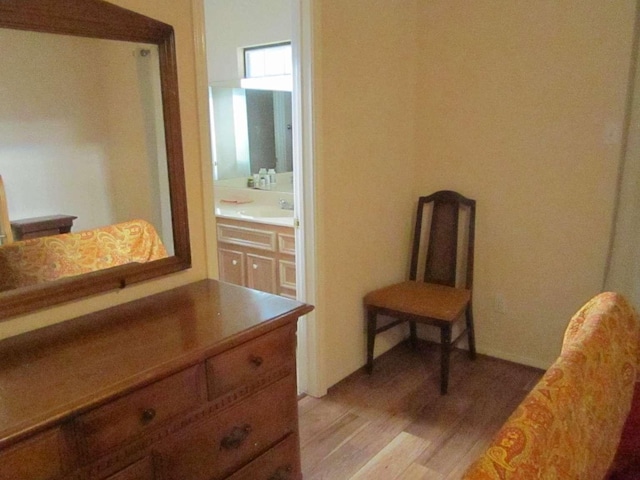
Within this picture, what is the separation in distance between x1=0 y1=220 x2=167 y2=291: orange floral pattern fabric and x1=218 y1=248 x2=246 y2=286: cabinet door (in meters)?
1.77

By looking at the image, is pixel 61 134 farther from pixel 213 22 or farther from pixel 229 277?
pixel 213 22

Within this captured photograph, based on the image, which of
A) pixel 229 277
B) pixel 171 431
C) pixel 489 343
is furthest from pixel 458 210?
pixel 171 431

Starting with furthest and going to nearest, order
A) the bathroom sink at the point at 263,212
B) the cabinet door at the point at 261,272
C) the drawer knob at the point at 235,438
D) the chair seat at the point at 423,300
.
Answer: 1. the bathroom sink at the point at 263,212
2. the cabinet door at the point at 261,272
3. the chair seat at the point at 423,300
4. the drawer knob at the point at 235,438

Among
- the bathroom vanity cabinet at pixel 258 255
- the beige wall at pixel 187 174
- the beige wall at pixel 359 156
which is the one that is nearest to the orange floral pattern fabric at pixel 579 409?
the beige wall at pixel 187 174

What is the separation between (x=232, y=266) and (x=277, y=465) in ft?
6.82

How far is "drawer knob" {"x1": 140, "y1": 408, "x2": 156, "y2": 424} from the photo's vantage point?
127 cm

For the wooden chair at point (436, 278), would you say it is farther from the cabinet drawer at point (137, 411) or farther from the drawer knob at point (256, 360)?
the cabinet drawer at point (137, 411)

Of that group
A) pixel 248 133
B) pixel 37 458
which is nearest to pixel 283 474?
pixel 37 458

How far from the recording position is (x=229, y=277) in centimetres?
371

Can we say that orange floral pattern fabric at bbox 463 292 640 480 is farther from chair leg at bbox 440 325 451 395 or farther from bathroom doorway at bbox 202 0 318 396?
bathroom doorway at bbox 202 0 318 396

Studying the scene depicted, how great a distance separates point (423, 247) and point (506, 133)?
0.89m

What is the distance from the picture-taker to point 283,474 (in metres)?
1.75

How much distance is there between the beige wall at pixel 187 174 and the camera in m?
1.57

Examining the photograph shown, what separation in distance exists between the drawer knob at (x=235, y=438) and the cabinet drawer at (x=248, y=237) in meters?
1.83
